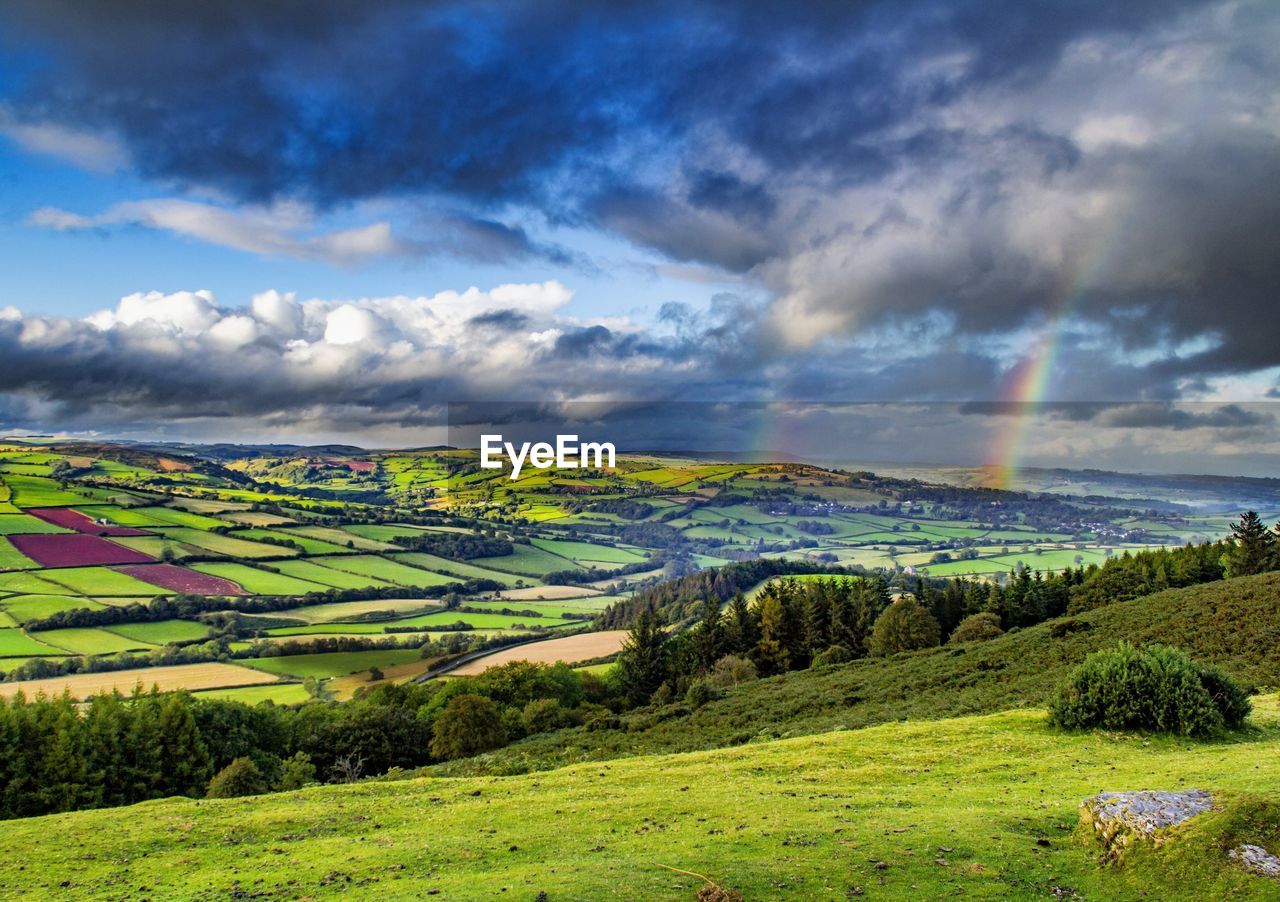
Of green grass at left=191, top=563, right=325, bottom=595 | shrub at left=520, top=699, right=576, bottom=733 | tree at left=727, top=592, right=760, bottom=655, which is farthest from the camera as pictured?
green grass at left=191, top=563, right=325, bottom=595

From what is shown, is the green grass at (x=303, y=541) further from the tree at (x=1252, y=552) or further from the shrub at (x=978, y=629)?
the tree at (x=1252, y=552)

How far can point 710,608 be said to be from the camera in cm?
10488

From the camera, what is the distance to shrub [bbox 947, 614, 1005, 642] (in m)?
81.0

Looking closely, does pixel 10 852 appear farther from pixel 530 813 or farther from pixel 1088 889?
pixel 1088 889

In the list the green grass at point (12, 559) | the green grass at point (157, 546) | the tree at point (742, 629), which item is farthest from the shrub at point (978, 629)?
the green grass at point (12, 559)

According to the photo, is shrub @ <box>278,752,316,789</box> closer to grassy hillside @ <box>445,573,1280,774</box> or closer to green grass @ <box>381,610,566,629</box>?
grassy hillside @ <box>445,573,1280,774</box>

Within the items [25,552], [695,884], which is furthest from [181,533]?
[695,884]

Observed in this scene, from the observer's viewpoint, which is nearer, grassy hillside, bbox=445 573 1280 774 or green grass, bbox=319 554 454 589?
grassy hillside, bbox=445 573 1280 774

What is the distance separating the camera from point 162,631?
361 ft

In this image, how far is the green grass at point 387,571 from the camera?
155m

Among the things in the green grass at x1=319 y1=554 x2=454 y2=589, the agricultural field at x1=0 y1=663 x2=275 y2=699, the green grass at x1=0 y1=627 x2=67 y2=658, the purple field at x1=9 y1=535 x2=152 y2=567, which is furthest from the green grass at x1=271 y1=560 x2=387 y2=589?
the green grass at x1=0 y1=627 x2=67 y2=658

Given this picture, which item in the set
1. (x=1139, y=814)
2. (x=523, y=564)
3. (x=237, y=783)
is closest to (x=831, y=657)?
(x=237, y=783)

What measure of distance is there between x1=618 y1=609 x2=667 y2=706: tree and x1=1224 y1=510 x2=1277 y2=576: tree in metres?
66.6

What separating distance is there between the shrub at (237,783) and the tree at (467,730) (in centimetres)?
1752
